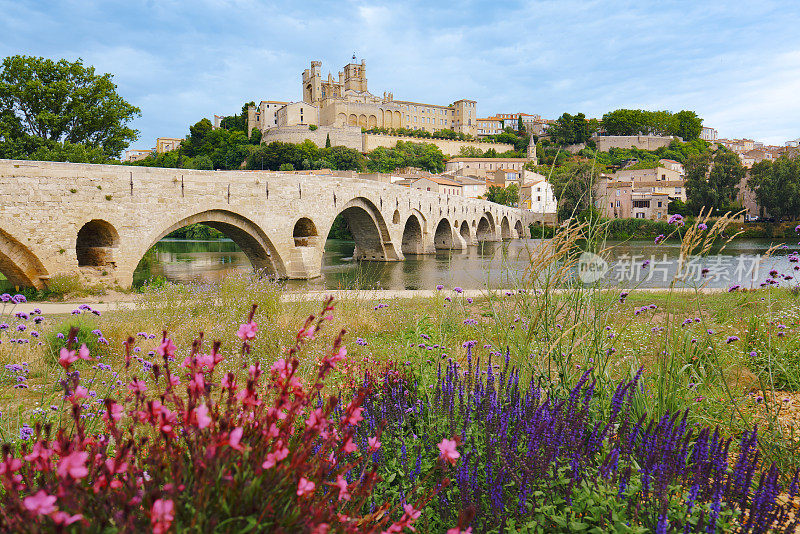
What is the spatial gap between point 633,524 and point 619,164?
293ft

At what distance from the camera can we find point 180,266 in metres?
23.7

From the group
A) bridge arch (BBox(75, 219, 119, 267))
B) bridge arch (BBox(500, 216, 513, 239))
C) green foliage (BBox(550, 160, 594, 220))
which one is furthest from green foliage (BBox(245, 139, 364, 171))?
green foliage (BBox(550, 160, 594, 220))

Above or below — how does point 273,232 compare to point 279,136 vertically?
below

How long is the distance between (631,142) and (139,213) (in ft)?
310

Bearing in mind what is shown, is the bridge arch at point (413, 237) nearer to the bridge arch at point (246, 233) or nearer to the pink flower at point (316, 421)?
the bridge arch at point (246, 233)

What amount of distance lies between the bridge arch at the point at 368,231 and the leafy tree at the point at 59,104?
12.2m

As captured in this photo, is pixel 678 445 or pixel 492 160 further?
pixel 492 160

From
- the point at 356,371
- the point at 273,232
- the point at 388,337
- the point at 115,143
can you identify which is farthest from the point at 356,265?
the point at 356,371

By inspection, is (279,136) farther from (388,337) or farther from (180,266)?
(388,337)

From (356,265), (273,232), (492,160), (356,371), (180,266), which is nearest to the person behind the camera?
(356,371)

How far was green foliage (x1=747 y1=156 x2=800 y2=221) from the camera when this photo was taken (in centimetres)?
3944

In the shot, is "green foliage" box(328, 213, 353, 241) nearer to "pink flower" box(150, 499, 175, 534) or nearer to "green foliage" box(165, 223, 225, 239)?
"green foliage" box(165, 223, 225, 239)

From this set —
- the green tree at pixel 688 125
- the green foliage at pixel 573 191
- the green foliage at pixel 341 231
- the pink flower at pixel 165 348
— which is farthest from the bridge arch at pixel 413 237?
the green tree at pixel 688 125

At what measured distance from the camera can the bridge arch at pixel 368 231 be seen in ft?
80.2
